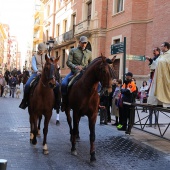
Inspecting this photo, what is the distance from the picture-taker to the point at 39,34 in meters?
64.6

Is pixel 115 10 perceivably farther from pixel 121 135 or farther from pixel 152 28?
pixel 121 135

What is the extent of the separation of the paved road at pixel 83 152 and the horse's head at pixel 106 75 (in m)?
1.53

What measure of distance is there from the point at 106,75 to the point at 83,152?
7.01 ft

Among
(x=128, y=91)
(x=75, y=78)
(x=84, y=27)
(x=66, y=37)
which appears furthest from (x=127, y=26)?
(x=75, y=78)

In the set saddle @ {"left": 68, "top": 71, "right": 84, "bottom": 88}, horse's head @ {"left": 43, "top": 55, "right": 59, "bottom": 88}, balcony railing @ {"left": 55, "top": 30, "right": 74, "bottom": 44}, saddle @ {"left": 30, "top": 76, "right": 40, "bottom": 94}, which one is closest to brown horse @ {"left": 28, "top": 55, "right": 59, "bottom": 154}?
horse's head @ {"left": 43, "top": 55, "right": 59, "bottom": 88}

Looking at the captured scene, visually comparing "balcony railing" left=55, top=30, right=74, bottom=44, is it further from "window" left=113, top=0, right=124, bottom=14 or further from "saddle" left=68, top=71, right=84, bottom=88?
"saddle" left=68, top=71, right=84, bottom=88

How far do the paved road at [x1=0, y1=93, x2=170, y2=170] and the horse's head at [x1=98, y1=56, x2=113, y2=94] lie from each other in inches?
60.3

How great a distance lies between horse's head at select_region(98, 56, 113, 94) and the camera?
618 cm

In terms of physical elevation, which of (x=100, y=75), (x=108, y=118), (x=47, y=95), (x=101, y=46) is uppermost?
(x=101, y=46)

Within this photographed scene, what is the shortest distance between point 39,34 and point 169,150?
193 feet

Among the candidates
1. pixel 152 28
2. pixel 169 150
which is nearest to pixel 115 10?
pixel 152 28

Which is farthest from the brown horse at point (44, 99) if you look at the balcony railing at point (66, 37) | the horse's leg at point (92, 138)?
the balcony railing at point (66, 37)

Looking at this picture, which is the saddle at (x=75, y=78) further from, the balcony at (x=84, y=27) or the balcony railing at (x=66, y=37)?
the balcony railing at (x=66, y=37)

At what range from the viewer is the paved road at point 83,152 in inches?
244
